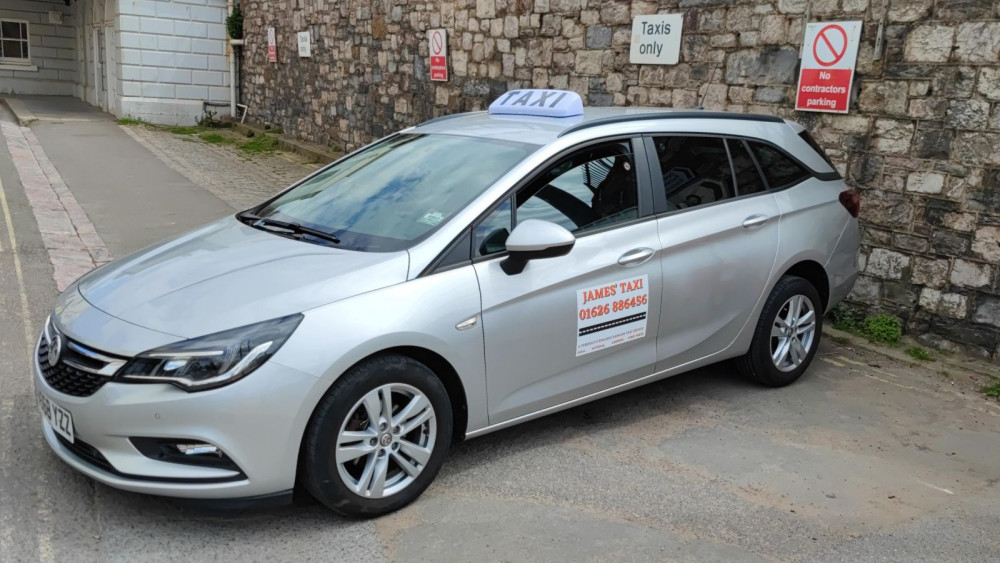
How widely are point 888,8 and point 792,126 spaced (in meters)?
1.59

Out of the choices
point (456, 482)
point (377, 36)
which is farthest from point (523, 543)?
point (377, 36)

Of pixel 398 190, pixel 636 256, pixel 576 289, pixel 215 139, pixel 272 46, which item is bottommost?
pixel 215 139

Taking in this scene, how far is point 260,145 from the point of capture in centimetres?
1764

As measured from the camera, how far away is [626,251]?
4.40 meters

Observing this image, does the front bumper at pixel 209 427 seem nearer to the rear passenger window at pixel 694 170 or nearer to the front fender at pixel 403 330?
the front fender at pixel 403 330

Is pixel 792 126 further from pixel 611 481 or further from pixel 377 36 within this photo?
pixel 377 36

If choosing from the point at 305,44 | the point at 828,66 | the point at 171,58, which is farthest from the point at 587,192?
the point at 171,58

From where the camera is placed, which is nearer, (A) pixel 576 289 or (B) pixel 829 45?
(A) pixel 576 289

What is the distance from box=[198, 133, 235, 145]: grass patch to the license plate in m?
15.5

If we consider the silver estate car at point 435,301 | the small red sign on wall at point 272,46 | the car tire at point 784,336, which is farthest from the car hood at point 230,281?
the small red sign on wall at point 272,46

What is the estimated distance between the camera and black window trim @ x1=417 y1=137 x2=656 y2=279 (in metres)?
3.88

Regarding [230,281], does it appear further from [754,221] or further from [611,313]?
[754,221]

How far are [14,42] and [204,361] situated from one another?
28.9 metres

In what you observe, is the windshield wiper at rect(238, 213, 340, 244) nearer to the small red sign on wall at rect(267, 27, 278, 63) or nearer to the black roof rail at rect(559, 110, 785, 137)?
the black roof rail at rect(559, 110, 785, 137)
